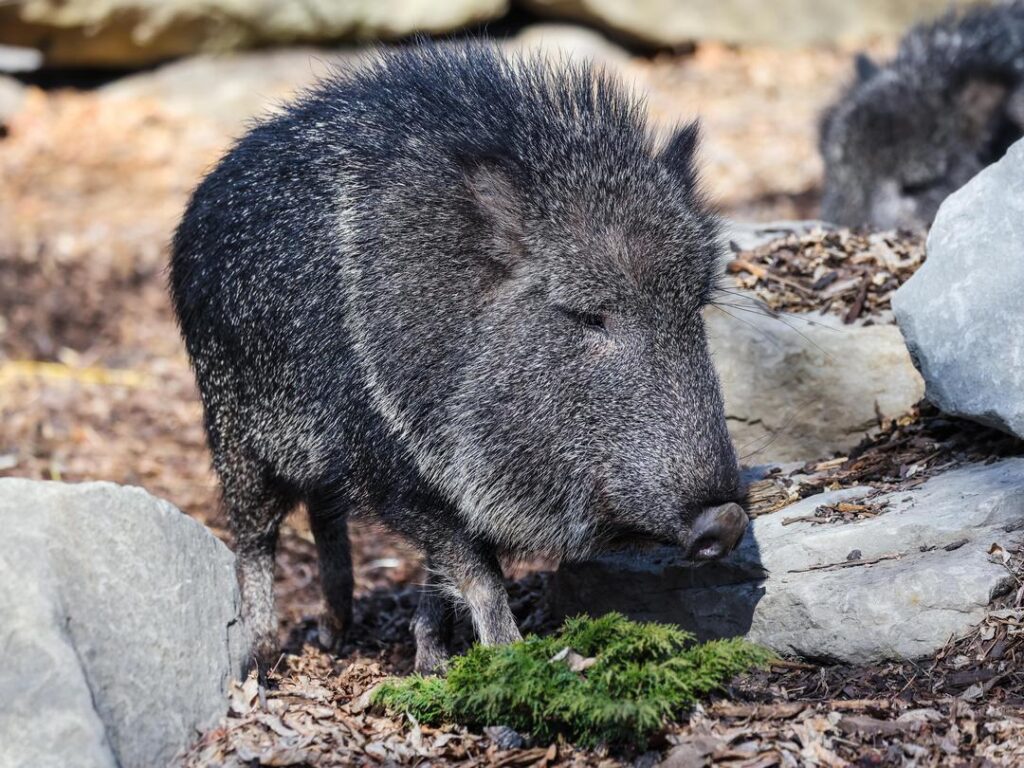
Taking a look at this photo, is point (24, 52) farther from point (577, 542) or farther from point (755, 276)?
point (577, 542)

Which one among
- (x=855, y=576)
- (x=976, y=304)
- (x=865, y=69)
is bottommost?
(x=855, y=576)

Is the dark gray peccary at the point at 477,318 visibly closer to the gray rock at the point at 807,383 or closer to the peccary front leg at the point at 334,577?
the peccary front leg at the point at 334,577

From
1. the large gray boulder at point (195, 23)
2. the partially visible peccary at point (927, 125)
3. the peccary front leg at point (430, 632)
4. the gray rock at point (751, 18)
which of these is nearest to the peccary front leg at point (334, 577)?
the peccary front leg at point (430, 632)

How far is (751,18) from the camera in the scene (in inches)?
553

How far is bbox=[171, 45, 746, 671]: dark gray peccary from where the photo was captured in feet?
13.5

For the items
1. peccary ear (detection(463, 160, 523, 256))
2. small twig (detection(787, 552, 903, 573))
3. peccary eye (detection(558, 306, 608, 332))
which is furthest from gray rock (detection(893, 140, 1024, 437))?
peccary ear (detection(463, 160, 523, 256))

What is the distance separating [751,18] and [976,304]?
10593 mm

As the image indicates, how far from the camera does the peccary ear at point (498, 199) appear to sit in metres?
4.27

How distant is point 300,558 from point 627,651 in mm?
3482

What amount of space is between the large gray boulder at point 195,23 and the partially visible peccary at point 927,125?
5063mm

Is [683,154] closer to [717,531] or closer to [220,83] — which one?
[717,531]

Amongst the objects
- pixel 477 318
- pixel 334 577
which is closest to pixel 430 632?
pixel 334 577

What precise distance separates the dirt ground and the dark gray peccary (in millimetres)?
593

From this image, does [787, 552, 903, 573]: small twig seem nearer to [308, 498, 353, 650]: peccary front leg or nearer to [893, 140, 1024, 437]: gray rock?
[893, 140, 1024, 437]: gray rock
